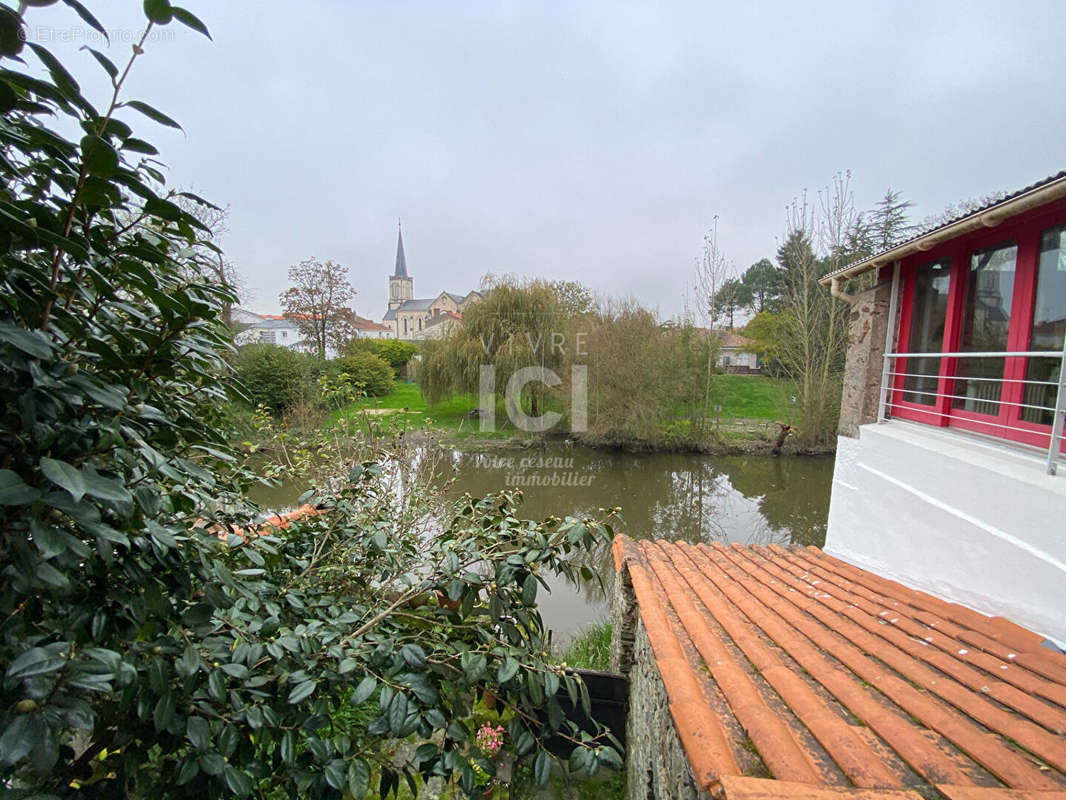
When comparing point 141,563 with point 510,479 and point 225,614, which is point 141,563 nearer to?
point 225,614

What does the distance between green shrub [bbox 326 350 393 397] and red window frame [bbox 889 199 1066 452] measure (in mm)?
11334

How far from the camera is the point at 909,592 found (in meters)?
2.90

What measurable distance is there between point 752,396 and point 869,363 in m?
15.5

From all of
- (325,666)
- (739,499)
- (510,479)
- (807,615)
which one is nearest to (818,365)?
(739,499)

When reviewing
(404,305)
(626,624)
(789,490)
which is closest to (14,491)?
(626,624)

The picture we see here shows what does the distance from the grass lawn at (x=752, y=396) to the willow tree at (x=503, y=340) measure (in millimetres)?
5567

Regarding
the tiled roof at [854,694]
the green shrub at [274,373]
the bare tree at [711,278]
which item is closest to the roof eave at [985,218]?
the tiled roof at [854,694]

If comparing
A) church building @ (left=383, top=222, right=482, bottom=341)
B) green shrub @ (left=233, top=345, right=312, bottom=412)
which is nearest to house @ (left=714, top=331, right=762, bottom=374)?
green shrub @ (left=233, top=345, right=312, bottom=412)

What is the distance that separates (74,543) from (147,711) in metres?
0.47

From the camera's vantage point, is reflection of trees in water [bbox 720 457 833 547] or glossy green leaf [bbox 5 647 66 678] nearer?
glossy green leaf [bbox 5 647 66 678]

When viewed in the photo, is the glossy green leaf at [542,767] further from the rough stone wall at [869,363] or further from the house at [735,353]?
the house at [735,353]

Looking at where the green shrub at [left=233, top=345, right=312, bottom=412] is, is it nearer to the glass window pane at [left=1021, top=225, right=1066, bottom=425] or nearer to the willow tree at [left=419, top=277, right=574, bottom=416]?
the willow tree at [left=419, top=277, right=574, bottom=416]

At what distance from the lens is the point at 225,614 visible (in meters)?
1.20

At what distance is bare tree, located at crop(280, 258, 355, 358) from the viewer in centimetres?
1712
